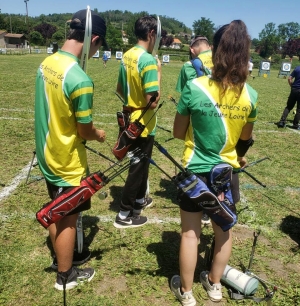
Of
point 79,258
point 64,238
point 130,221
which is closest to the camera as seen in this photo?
point 64,238

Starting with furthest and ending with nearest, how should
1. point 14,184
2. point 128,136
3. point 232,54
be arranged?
point 14,184
point 128,136
point 232,54

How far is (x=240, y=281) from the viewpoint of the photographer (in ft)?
8.87

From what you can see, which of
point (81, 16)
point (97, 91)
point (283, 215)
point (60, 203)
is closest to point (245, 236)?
point (283, 215)

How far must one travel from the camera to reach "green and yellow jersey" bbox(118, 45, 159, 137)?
10.4ft

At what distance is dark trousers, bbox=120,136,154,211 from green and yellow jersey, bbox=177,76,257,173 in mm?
1152

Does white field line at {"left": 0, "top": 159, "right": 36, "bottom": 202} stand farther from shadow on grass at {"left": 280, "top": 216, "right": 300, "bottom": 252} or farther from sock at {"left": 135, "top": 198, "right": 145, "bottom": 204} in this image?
shadow on grass at {"left": 280, "top": 216, "right": 300, "bottom": 252}

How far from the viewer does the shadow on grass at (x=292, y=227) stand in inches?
146

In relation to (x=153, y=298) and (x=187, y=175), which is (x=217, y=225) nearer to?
(x=187, y=175)

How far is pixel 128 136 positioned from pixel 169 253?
1.33 meters

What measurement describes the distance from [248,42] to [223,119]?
543 millimetres

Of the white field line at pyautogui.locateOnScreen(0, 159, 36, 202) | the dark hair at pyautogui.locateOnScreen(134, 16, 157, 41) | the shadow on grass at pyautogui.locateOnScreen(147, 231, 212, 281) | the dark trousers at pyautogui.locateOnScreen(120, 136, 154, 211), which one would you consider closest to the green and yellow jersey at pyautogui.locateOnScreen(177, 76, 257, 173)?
the dark trousers at pyautogui.locateOnScreen(120, 136, 154, 211)

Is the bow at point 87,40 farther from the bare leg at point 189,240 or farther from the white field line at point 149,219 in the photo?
the white field line at point 149,219

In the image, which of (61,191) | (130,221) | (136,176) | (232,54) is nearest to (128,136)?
(136,176)

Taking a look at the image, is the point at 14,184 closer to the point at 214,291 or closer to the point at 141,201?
the point at 141,201
